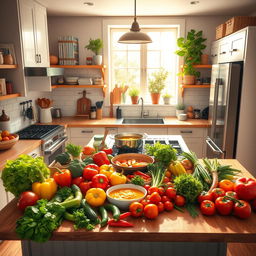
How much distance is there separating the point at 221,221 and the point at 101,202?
66 cm

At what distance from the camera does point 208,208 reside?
1.42 metres

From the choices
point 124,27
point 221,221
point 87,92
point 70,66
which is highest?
point 124,27

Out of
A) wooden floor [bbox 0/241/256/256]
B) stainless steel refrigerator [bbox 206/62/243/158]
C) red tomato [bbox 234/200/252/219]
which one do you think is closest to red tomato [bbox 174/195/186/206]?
red tomato [bbox 234/200/252/219]

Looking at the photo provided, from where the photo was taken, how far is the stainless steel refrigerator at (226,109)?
10.3 ft

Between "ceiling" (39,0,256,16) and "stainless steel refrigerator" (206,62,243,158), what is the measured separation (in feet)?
3.03

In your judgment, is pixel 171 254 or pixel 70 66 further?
pixel 70 66

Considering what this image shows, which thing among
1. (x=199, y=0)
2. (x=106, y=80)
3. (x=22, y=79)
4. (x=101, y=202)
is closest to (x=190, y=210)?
(x=101, y=202)

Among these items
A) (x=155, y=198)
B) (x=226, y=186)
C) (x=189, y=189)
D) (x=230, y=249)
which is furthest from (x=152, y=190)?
(x=230, y=249)

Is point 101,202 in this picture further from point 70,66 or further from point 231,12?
point 231,12

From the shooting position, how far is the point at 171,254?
1642 millimetres

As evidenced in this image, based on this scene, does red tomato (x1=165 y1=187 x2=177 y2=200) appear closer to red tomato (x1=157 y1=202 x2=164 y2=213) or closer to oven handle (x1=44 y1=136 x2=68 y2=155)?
red tomato (x1=157 y1=202 x2=164 y2=213)

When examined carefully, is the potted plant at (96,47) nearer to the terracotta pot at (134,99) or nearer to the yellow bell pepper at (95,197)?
the terracotta pot at (134,99)

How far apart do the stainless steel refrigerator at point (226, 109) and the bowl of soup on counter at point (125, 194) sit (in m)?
2.06

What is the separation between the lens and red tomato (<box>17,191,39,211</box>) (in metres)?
1.44
